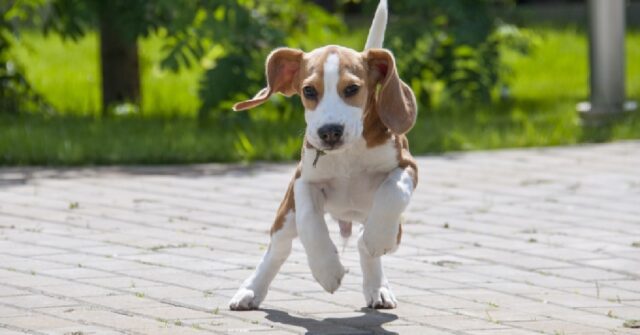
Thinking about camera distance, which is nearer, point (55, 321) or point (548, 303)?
point (55, 321)

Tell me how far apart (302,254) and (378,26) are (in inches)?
58.9

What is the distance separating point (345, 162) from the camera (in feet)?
15.8

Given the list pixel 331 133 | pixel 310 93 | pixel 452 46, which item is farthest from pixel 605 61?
pixel 331 133

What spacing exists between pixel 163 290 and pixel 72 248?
1.07 m

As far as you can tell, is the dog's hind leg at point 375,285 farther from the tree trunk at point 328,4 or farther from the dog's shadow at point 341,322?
A: the tree trunk at point 328,4

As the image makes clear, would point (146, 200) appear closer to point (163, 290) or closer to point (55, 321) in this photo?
point (163, 290)

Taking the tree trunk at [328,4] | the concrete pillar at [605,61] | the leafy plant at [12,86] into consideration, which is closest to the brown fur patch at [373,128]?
the concrete pillar at [605,61]

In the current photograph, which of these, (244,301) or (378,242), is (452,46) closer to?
(244,301)

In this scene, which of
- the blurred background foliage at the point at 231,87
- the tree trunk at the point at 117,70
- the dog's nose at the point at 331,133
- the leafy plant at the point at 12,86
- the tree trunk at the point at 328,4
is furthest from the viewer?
the tree trunk at the point at 328,4

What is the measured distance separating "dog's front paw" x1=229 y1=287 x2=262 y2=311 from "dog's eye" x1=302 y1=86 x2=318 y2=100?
85cm

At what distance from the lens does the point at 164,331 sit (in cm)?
456

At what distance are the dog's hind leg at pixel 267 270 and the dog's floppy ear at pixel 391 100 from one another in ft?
1.82

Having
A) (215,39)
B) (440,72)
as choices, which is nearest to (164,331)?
(215,39)

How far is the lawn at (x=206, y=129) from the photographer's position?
910 cm
